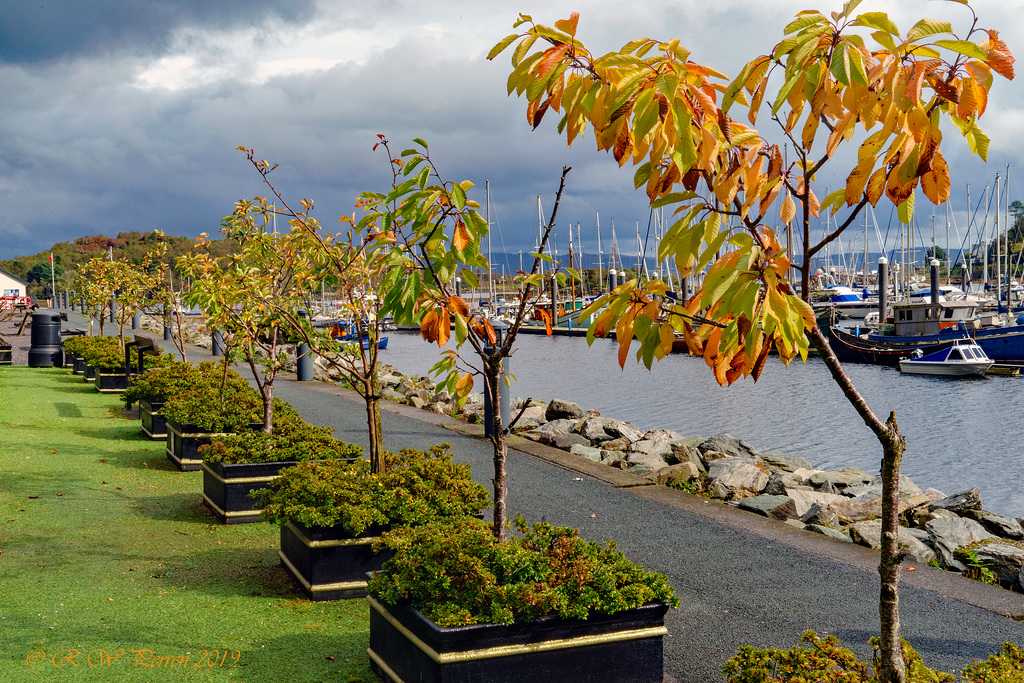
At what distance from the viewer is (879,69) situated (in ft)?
6.47

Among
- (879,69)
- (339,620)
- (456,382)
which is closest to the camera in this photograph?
(879,69)

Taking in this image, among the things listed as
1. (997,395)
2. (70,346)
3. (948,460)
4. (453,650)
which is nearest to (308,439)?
(453,650)

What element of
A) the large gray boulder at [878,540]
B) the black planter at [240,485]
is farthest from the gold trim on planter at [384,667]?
the large gray boulder at [878,540]

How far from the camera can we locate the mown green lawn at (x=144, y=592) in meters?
4.08

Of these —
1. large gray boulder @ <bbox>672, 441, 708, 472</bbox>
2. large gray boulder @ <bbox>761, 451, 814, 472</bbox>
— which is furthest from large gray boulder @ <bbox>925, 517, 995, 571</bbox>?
large gray boulder @ <bbox>761, 451, 814, 472</bbox>

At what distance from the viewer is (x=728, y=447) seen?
15.1m

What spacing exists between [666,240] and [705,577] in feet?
14.5

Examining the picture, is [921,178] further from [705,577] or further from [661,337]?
[705,577]

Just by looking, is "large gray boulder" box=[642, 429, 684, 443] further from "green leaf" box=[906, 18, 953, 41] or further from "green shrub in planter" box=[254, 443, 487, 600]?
"green leaf" box=[906, 18, 953, 41]

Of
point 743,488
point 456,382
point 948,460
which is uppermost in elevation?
point 456,382

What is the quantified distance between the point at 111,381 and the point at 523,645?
14053mm

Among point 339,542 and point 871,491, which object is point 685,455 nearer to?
point 871,491

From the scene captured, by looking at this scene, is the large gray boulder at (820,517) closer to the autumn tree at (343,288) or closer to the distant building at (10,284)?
the autumn tree at (343,288)

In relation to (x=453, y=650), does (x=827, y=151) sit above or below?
above
